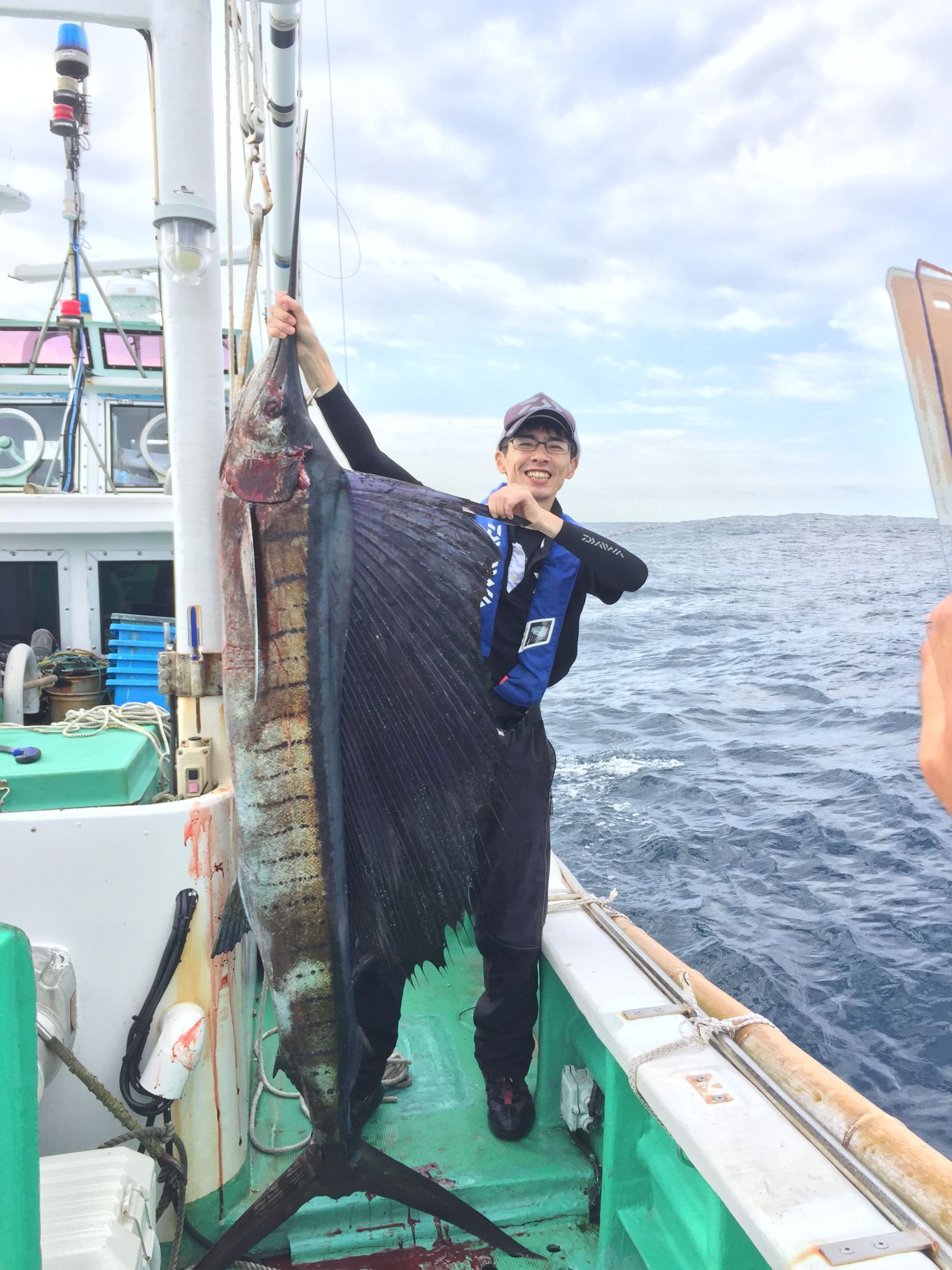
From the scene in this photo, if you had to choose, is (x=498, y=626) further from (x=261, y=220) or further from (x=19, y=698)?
(x=19, y=698)

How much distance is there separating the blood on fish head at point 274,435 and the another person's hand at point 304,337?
0.02 metres

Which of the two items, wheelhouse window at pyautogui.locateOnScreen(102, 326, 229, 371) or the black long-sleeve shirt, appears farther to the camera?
wheelhouse window at pyautogui.locateOnScreen(102, 326, 229, 371)

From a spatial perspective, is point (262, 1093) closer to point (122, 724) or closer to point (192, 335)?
point (122, 724)

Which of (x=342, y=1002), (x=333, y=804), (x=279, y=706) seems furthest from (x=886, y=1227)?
(x=279, y=706)

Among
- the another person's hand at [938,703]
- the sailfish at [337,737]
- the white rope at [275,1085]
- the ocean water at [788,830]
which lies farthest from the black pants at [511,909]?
the ocean water at [788,830]

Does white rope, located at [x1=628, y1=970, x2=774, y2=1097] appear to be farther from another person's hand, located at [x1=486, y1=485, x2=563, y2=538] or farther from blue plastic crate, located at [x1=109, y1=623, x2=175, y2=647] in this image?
blue plastic crate, located at [x1=109, y1=623, x2=175, y2=647]

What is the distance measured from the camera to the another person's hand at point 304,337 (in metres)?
1.62

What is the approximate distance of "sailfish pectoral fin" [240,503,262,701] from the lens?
5.33 feet

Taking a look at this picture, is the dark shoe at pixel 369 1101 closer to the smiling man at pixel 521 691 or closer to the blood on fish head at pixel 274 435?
the smiling man at pixel 521 691

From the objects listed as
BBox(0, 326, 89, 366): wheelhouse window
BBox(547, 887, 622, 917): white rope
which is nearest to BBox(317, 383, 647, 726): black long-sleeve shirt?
BBox(547, 887, 622, 917): white rope

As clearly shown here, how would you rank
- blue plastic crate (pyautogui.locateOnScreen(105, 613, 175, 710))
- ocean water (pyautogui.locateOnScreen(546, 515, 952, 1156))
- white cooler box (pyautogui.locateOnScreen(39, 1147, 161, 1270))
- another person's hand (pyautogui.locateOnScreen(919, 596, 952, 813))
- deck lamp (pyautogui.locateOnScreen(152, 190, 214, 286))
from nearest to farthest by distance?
another person's hand (pyautogui.locateOnScreen(919, 596, 952, 813)) → white cooler box (pyautogui.locateOnScreen(39, 1147, 161, 1270)) → deck lamp (pyautogui.locateOnScreen(152, 190, 214, 286)) → ocean water (pyautogui.locateOnScreen(546, 515, 952, 1156)) → blue plastic crate (pyautogui.locateOnScreen(105, 613, 175, 710))

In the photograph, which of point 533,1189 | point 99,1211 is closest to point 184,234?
point 99,1211

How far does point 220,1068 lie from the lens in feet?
6.41

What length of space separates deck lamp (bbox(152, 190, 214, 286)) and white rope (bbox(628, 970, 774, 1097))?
6.42 feet
